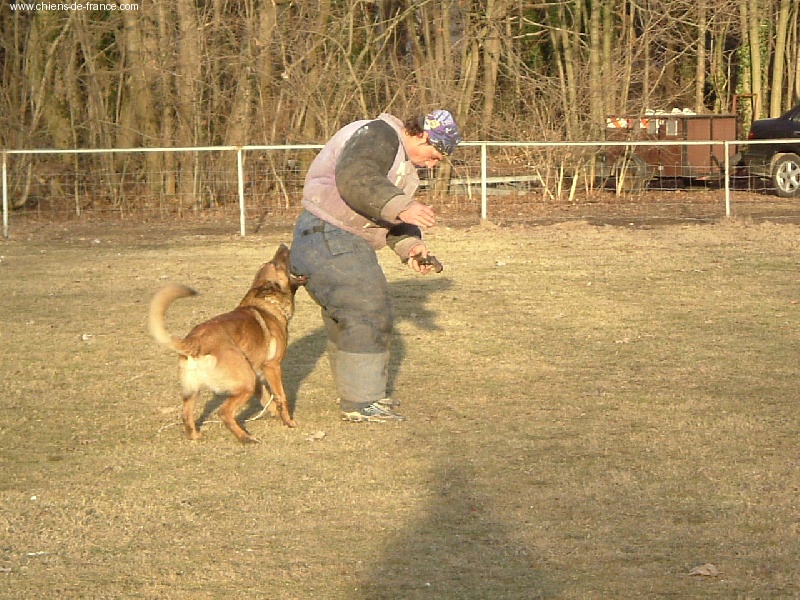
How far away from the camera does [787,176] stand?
60.8 feet

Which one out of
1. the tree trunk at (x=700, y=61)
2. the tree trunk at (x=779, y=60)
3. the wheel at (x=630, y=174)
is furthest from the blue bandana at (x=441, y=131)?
the tree trunk at (x=779, y=60)

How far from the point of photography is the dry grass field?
13.6 feet

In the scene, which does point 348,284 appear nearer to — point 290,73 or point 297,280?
point 297,280

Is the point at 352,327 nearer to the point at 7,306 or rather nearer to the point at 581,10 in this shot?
the point at 7,306

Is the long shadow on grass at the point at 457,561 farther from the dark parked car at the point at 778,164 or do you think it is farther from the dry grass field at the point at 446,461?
the dark parked car at the point at 778,164

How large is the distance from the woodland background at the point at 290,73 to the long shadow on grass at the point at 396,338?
788cm

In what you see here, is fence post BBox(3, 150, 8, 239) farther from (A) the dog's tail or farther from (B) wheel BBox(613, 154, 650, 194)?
(A) the dog's tail

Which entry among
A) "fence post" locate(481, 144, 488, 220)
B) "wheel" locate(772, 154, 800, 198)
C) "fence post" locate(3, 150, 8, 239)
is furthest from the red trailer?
"fence post" locate(3, 150, 8, 239)

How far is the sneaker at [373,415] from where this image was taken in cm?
630

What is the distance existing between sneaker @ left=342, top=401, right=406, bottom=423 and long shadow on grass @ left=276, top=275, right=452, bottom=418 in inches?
24.0

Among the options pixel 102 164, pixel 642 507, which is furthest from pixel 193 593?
pixel 102 164

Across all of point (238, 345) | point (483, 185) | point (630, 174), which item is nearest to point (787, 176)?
point (630, 174)

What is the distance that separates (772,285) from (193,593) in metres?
8.02

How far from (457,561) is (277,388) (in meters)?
2.25
